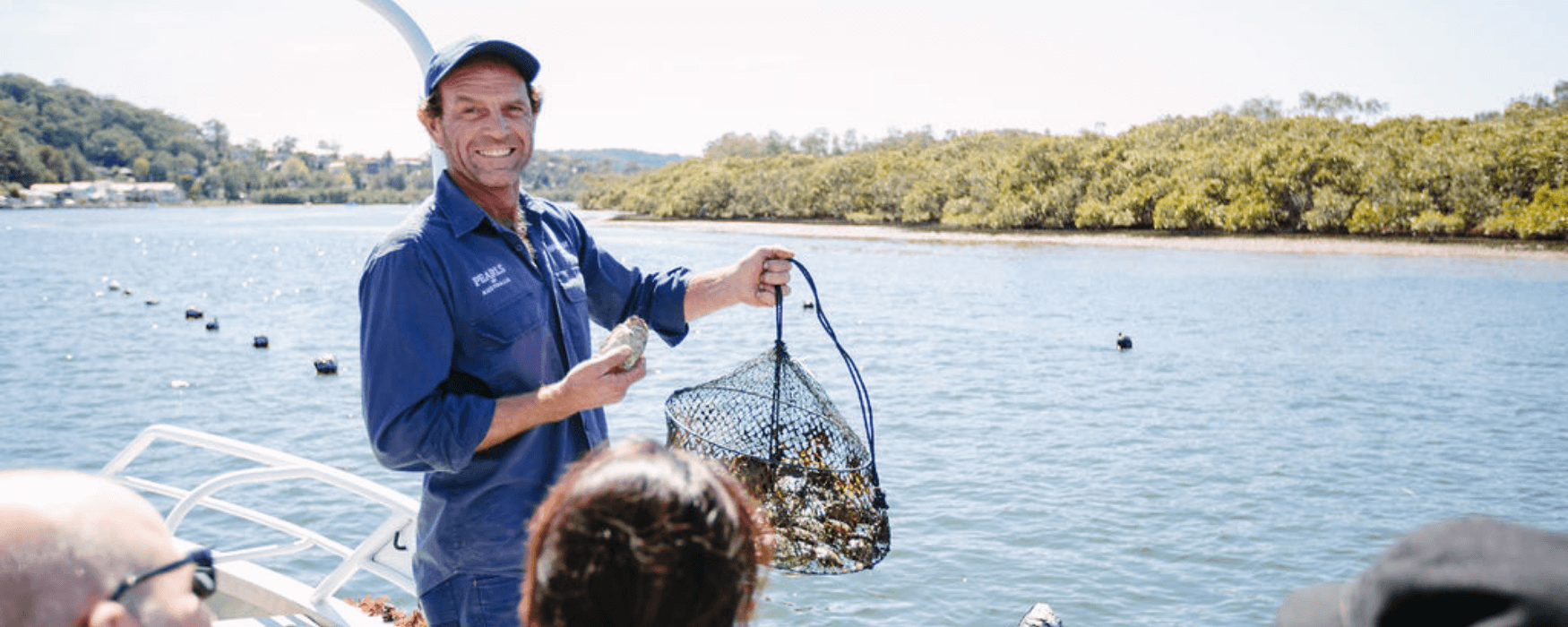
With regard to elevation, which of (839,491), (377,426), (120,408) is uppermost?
(377,426)

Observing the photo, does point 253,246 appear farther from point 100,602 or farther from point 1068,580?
point 100,602

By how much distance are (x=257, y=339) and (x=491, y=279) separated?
22938 millimetres

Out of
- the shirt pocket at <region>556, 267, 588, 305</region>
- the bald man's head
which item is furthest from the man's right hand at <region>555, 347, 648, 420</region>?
the bald man's head

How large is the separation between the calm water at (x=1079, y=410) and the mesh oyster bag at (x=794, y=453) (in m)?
5.65

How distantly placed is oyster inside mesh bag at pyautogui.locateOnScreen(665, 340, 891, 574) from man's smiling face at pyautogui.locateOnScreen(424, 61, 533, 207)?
72cm

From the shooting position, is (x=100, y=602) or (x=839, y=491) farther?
(x=839, y=491)

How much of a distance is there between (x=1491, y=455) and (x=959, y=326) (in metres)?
13.3

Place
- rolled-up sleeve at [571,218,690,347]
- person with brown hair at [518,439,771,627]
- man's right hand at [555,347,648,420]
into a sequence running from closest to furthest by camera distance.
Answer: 1. person with brown hair at [518,439,771,627]
2. man's right hand at [555,347,648,420]
3. rolled-up sleeve at [571,218,690,347]

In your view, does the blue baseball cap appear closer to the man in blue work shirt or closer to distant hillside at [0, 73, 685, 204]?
the man in blue work shirt

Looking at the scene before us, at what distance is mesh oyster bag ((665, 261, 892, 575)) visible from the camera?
273cm

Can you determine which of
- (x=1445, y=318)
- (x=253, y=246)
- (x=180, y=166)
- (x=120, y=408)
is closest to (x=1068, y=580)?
(x=120, y=408)

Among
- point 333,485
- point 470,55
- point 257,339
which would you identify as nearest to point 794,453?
point 470,55

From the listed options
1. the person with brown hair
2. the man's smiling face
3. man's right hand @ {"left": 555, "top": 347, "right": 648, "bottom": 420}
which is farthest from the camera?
the man's smiling face

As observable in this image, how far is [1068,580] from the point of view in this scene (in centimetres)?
920
